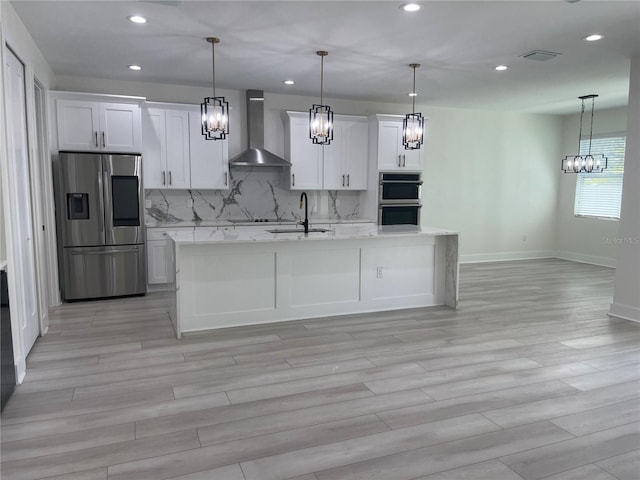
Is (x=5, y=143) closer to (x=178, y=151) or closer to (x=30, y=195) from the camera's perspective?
(x=30, y=195)

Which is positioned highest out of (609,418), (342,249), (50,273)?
(342,249)

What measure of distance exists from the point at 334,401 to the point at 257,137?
14.7 feet

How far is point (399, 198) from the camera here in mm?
→ 7055

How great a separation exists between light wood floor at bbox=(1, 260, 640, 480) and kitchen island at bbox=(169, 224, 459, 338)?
214 millimetres

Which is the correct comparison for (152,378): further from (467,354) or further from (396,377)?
(467,354)

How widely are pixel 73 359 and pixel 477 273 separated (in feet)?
18.9

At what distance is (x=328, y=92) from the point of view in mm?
6586

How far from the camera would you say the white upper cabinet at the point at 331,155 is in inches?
258

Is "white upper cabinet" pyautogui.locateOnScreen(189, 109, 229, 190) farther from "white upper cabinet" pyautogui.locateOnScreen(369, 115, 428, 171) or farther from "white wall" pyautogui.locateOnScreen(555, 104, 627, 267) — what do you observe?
"white wall" pyautogui.locateOnScreen(555, 104, 627, 267)

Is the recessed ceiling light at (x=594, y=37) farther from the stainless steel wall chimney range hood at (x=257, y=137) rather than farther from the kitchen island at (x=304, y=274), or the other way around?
the stainless steel wall chimney range hood at (x=257, y=137)

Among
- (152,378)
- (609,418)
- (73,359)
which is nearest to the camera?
(609,418)

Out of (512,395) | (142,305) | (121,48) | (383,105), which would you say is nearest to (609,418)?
(512,395)

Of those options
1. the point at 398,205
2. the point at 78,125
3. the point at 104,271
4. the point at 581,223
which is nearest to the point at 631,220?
the point at 398,205

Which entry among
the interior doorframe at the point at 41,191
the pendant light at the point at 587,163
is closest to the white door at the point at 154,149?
the interior doorframe at the point at 41,191
